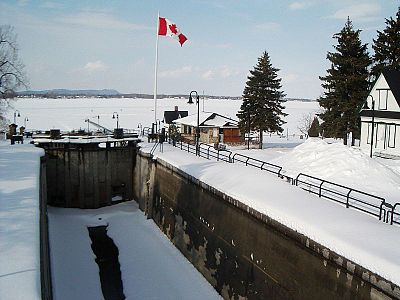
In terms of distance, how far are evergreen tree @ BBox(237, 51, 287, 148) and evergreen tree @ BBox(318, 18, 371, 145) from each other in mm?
7198

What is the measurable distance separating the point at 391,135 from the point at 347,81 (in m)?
8.01

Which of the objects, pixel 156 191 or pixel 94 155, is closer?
pixel 156 191

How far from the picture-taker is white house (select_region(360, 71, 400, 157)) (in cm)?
3138

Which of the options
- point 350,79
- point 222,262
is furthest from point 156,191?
point 350,79

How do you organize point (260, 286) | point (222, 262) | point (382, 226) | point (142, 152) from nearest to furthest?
point (382, 226) → point (260, 286) → point (222, 262) → point (142, 152)

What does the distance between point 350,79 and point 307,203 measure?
2811 cm

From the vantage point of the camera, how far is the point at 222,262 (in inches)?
611

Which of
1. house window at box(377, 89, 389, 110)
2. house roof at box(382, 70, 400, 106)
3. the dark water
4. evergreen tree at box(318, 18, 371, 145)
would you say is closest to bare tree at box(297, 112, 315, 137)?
evergreen tree at box(318, 18, 371, 145)

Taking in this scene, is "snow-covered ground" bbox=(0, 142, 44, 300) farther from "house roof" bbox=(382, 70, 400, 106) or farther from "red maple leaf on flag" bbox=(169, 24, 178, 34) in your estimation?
"house roof" bbox=(382, 70, 400, 106)

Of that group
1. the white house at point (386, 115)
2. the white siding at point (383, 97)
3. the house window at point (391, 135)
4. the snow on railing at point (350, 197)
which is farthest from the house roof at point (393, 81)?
the snow on railing at point (350, 197)

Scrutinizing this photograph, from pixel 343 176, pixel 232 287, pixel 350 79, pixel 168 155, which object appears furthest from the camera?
pixel 350 79

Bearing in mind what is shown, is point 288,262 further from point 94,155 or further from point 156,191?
point 94,155

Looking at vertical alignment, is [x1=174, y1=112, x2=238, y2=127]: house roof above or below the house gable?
below

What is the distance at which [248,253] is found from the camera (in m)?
13.6
